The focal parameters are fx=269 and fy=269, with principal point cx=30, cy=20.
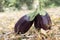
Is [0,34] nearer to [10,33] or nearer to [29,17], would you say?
[10,33]

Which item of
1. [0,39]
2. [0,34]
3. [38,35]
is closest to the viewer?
[38,35]

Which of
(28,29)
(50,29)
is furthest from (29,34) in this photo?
(50,29)

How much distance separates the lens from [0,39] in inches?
55.3

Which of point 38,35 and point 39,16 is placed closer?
point 38,35

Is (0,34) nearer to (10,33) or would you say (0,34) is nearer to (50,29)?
(10,33)

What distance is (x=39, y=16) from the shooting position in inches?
56.9

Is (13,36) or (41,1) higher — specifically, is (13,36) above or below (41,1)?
below

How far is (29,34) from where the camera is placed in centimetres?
149

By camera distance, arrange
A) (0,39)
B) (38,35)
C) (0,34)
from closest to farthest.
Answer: (38,35) < (0,39) < (0,34)

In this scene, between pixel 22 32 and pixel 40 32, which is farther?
pixel 22 32

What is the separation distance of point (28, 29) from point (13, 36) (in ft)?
0.34

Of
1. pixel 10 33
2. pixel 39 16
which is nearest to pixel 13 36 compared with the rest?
pixel 10 33

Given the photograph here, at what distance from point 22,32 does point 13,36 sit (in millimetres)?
79

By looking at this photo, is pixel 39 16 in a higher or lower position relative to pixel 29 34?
higher
